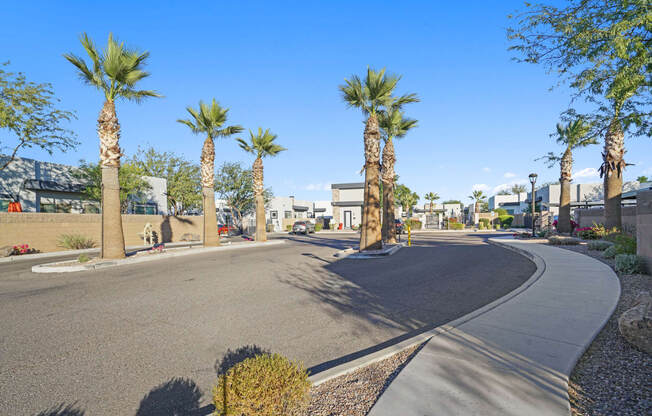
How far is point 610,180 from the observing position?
58.5 ft

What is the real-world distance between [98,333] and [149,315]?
3.48 ft

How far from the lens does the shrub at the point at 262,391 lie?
8.91ft

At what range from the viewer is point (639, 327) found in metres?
4.08

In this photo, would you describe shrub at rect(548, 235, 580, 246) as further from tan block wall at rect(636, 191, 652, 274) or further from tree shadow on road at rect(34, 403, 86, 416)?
tree shadow on road at rect(34, 403, 86, 416)

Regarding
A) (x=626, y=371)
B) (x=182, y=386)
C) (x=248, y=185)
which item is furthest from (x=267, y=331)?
(x=248, y=185)

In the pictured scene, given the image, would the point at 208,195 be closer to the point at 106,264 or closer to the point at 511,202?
the point at 106,264

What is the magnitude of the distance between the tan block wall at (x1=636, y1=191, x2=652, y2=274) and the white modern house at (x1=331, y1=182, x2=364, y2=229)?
43.4 metres

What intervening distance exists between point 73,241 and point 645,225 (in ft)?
96.0

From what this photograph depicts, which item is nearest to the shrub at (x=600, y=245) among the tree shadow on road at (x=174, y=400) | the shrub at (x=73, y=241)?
the tree shadow on road at (x=174, y=400)

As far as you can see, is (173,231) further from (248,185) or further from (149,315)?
(149,315)

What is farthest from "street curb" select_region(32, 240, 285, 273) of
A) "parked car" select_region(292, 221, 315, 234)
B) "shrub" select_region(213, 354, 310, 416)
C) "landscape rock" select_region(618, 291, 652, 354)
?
"parked car" select_region(292, 221, 315, 234)

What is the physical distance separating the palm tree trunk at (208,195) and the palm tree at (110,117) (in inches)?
270

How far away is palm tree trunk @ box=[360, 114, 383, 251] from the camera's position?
53.4 feet

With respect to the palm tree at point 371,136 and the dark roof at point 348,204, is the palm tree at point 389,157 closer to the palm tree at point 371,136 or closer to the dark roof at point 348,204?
the palm tree at point 371,136
